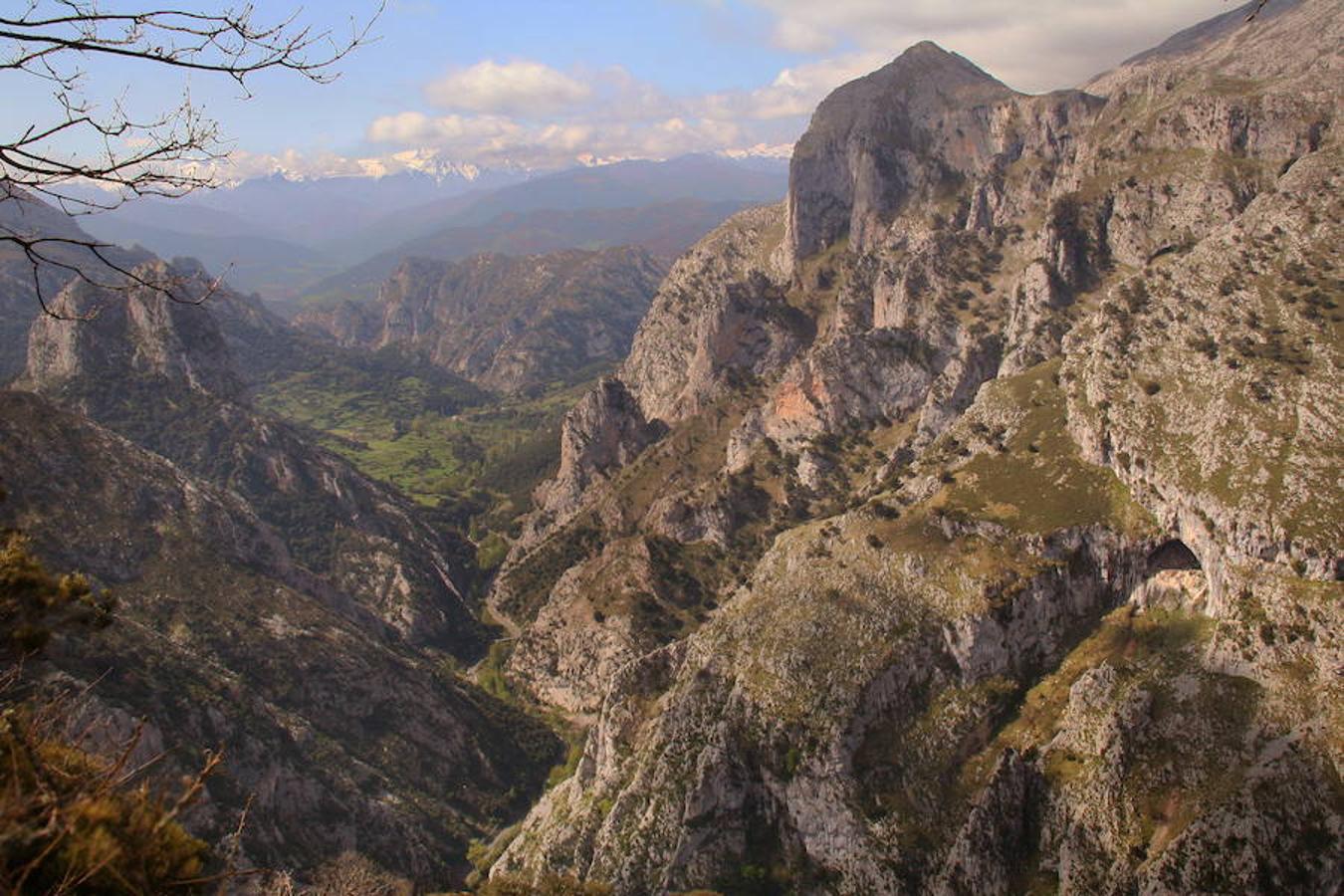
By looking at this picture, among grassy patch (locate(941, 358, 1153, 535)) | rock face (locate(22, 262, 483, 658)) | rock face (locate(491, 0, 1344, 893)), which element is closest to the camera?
rock face (locate(491, 0, 1344, 893))

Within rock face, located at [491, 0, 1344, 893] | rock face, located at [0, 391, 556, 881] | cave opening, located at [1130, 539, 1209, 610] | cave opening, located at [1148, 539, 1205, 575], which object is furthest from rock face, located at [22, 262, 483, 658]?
cave opening, located at [1148, 539, 1205, 575]

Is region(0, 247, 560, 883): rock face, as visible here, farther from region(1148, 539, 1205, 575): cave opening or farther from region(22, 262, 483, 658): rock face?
region(1148, 539, 1205, 575): cave opening

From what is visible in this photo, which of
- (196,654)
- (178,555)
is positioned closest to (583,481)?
(178,555)

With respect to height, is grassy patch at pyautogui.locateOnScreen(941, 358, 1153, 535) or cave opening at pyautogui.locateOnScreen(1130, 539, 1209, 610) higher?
grassy patch at pyautogui.locateOnScreen(941, 358, 1153, 535)

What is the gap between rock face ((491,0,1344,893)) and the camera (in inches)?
2135

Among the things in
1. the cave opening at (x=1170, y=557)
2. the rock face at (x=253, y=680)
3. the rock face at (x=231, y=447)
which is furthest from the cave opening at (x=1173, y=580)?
the rock face at (x=231, y=447)

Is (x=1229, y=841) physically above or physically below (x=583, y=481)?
above

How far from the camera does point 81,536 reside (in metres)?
98.2

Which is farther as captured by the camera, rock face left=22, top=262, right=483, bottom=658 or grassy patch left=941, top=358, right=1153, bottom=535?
rock face left=22, top=262, right=483, bottom=658

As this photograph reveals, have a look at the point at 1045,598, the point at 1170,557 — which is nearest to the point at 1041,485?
the point at 1170,557

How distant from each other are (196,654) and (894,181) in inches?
6740

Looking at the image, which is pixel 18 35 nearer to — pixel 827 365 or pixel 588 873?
pixel 588 873

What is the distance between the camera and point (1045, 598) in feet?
229

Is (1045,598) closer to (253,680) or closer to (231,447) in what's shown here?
(253,680)
